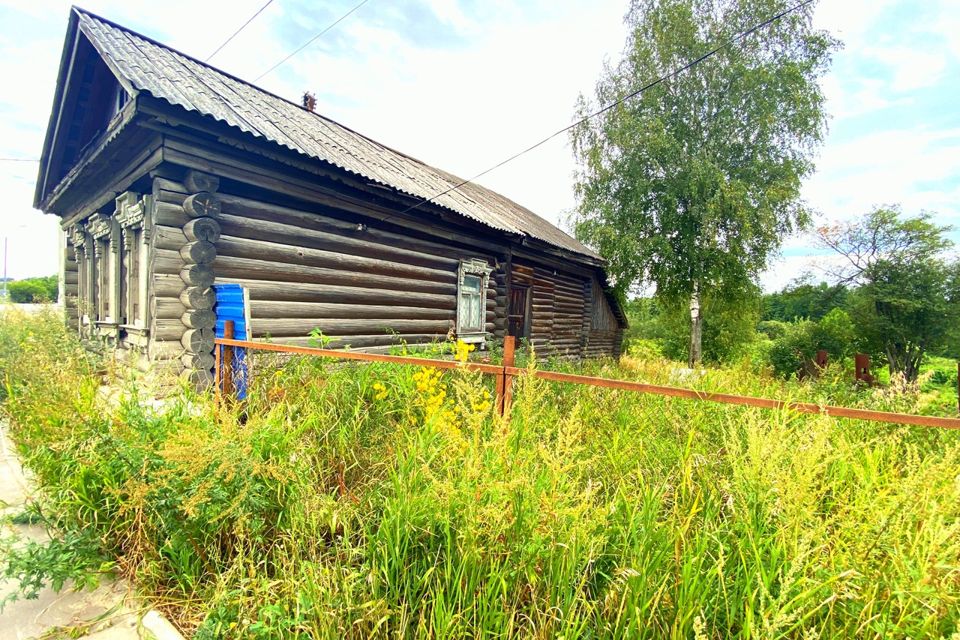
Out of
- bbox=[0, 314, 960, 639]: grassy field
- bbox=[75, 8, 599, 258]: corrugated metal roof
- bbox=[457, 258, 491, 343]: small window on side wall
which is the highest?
Result: bbox=[75, 8, 599, 258]: corrugated metal roof

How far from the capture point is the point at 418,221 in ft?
23.1

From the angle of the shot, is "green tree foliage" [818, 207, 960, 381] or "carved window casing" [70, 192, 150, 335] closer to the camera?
"carved window casing" [70, 192, 150, 335]

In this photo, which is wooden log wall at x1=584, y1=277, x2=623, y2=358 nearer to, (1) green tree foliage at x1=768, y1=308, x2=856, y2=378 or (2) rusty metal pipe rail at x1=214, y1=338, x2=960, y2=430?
(1) green tree foliage at x1=768, y1=308, x2=856, y2=378

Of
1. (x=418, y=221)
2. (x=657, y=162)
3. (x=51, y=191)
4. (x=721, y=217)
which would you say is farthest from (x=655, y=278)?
(x=51, y=191)

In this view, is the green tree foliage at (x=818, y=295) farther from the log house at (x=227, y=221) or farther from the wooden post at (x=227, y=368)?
the wooden post at (x=227, y=368)

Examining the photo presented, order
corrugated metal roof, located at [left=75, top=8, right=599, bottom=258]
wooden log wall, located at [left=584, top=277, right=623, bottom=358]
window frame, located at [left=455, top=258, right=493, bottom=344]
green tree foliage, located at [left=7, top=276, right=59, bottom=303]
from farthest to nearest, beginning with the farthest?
green tree foliage, located at [left=7, top=276, right=59, bottom=303] → wooden log wall, located at [left=584, top=277, right=623, bottom=358] → window frame, located at [left=455, top=258, right=493, bottom=344] → corrugated metal roof, located at [left=75, top=8, right=599, bottom=258]

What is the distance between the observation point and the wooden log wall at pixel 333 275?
506cm

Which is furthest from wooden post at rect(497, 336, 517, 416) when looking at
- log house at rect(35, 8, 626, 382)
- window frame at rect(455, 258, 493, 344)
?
window frame at rect(455, 258, 493, 344)

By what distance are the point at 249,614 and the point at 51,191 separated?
37.6ft

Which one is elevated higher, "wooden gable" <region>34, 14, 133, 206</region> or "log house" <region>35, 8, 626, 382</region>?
"wooden gable" <region>34, 14, 133, 206</region>

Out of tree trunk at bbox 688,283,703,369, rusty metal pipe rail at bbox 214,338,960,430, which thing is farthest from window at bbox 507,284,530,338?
rusty metal pipe rail at bbox 214,338,960,430

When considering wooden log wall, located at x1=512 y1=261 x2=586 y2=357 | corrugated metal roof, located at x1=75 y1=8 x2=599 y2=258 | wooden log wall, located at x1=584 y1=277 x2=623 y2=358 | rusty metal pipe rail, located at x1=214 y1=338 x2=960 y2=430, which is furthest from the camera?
wooden log wall, located at x1=584 y1=277 x2=623 y2=358

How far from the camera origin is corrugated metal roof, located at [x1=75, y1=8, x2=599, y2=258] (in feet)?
14.4

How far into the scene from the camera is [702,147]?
38.9 ft
